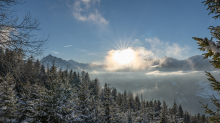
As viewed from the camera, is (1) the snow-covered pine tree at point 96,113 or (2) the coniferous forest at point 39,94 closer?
(2) the coniferous forest at point 39,94

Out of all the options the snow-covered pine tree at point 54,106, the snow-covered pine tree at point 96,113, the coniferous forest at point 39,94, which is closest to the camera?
the coniferous forest at point 39,94

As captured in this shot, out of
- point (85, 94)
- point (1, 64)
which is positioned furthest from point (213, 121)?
point (85, 94)

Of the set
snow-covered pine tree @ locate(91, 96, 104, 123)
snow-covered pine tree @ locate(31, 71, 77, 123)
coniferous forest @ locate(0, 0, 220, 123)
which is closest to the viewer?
coniferous forest @ locate(0, 0, 220, 123)

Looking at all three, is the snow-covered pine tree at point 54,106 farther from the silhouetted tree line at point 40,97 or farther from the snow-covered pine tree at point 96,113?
the snow-covered pine tree at point 96,113

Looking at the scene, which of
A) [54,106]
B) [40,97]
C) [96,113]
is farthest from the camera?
[96,113]

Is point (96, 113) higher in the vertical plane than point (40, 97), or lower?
lower

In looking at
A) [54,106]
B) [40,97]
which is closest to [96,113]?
[54,106]

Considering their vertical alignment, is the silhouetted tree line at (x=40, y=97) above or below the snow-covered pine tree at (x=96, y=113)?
above

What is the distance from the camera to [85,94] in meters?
16.2

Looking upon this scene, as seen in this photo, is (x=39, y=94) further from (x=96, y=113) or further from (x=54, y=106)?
(x=96, y=113)

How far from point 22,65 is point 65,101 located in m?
9.20

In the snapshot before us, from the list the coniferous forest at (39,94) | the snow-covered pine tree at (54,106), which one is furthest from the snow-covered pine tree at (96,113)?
the snow-covered pine tree at (54,106)

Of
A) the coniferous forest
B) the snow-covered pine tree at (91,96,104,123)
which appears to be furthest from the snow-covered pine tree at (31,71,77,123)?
the snow-covered pine tree at (91,96,104,123)

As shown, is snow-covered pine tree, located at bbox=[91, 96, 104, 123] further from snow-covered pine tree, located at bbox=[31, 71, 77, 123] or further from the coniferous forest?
snow-covered pine tree, located at bbox=[31, 71, 77, 123]
